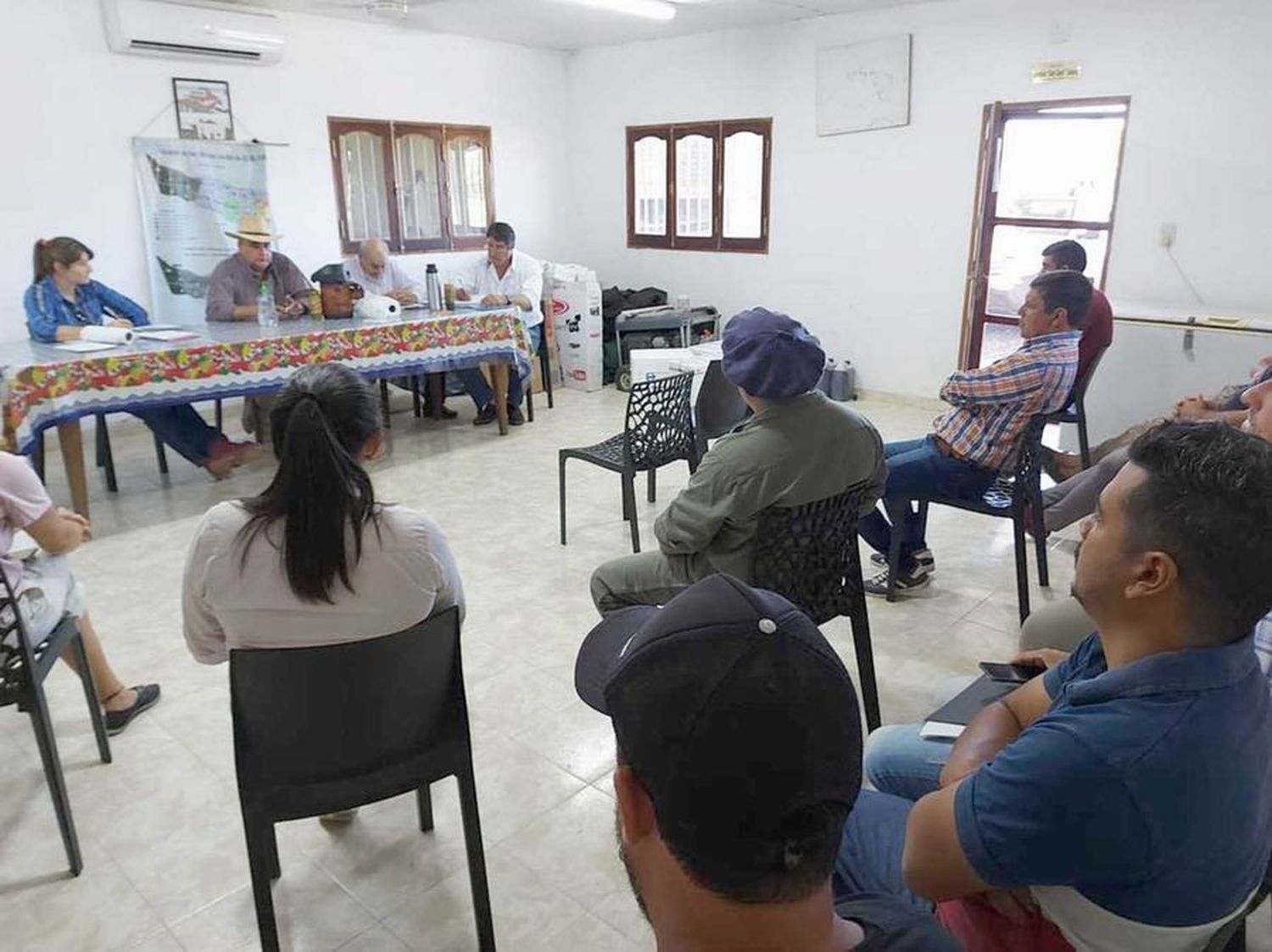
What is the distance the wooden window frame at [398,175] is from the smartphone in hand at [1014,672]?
5786mm

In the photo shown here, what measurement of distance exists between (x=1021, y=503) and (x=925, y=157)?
137 inches

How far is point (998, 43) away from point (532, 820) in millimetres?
5101

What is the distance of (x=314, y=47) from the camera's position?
5961 mm

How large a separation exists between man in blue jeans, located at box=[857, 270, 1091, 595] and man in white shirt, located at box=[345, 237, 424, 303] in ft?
11.4

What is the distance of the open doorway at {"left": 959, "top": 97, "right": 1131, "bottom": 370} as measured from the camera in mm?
4984

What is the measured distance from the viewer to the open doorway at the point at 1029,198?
4984 mm

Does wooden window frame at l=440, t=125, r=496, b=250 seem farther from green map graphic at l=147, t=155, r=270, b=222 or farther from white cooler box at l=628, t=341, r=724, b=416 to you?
white cooler box at l=628, t=341, r=724, b=416

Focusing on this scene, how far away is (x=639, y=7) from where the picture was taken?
18.2 ft

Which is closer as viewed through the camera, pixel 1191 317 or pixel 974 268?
pixel 1191 317

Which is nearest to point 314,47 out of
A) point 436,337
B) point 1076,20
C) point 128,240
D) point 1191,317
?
point 128,240

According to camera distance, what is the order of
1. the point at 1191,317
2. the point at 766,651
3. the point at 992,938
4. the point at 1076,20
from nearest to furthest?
1. the point at 766,651
2. the point at 992,938
3. the point at 1191,317
4. the point at 1076,20

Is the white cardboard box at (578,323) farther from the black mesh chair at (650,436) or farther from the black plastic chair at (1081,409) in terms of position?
the black plastic chair at (1081,409)

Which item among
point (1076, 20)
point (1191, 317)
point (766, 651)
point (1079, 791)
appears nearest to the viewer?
point (766, 651)

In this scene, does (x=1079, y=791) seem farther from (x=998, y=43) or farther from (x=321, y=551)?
(x=998, y=43)
